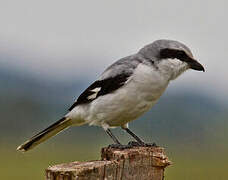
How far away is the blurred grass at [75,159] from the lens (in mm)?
18778

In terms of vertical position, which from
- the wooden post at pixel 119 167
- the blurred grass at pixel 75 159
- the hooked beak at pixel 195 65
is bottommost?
the wooden post at pixel 119 167

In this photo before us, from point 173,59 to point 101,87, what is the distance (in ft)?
2.41

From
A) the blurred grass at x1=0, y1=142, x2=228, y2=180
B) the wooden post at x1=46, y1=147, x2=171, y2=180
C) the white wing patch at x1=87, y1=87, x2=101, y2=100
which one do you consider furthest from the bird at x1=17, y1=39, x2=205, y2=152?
the blurred grass at x1=0, y1=142, x2=228, y2=180

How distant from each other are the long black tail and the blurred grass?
33.6 ft

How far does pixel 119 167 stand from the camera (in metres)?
4.69

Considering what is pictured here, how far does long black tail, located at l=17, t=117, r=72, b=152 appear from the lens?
21.6 ft

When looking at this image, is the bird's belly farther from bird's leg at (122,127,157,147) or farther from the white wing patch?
bird's leg at (122,127,157,147)

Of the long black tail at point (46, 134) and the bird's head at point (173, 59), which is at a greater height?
the bird's head at point (173, 59)

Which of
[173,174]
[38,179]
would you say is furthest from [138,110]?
[173,174]

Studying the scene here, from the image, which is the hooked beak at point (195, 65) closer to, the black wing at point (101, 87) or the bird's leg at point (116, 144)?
the black wing at point (101, 87)

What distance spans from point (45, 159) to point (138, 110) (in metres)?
15.2

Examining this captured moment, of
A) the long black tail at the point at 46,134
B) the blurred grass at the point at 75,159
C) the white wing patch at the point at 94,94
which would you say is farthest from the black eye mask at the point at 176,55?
the blurred grass at the point at 75,159

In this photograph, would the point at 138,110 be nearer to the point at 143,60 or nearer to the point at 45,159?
the point at 143,60

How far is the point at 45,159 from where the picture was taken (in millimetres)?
21219
